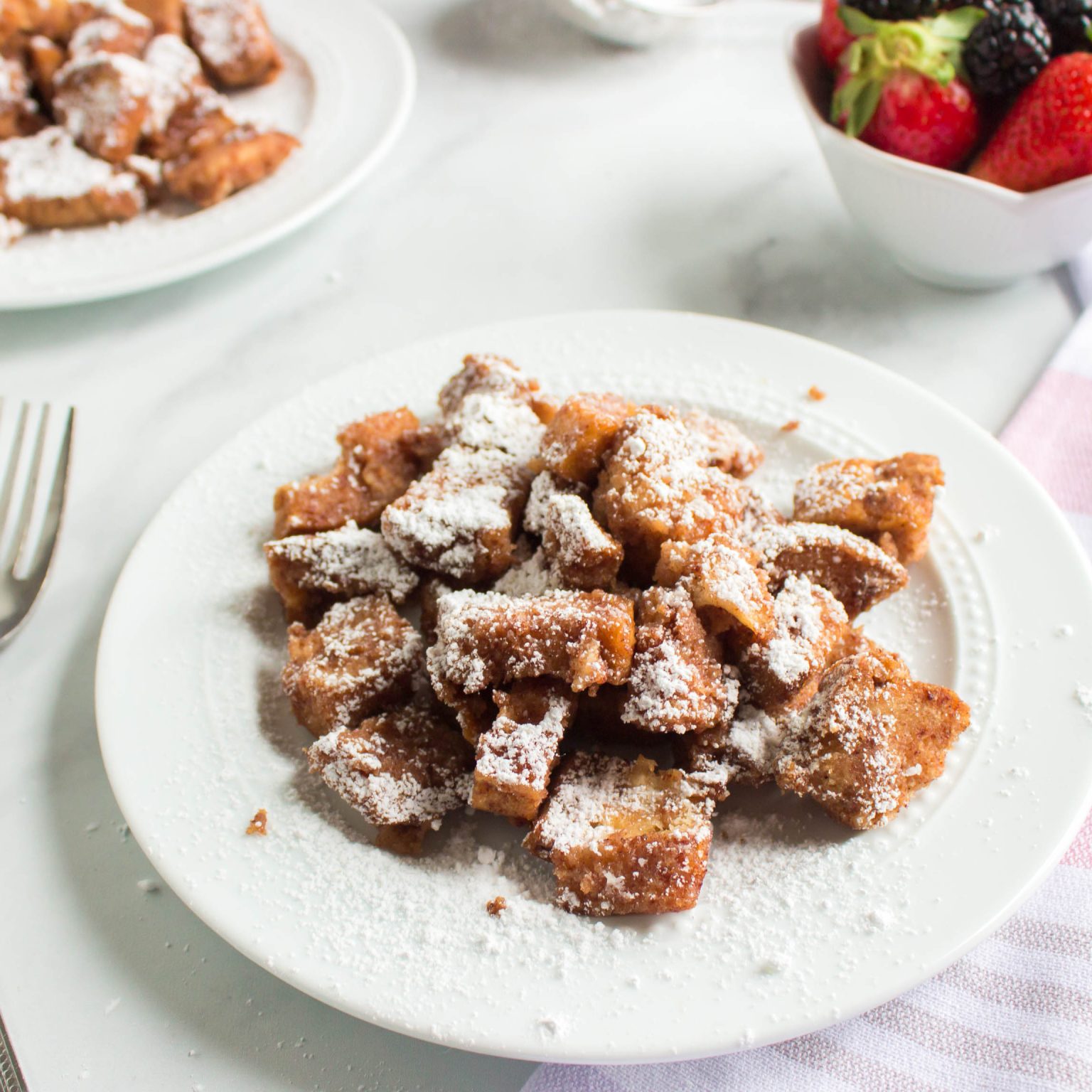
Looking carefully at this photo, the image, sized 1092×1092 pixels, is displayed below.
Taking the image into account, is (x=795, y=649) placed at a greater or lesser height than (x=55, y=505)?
greater

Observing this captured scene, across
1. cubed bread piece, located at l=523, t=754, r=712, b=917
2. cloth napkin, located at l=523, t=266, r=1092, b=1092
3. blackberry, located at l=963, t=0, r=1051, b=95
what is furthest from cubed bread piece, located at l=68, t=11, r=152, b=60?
cloth napkin, located at l=523, t=266, r=1092, b=1092

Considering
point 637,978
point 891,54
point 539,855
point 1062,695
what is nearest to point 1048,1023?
point 1062,695

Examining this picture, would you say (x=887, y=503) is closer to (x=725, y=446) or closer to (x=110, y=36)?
(x=725, y=446)

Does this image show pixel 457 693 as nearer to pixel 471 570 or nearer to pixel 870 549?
pixel 471 570

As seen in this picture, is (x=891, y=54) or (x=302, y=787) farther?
(x=891, y=54)

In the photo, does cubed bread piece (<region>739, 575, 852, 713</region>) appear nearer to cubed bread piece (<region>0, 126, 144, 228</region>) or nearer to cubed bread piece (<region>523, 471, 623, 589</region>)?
cubed bread piece (<region>523, 471, 623, 589</region>)

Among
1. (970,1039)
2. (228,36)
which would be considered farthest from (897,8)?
(970,1039)

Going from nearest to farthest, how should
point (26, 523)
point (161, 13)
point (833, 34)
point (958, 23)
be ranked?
point (26, 523) < point (958, 23) < point (833, 34) < point (161, 13)
